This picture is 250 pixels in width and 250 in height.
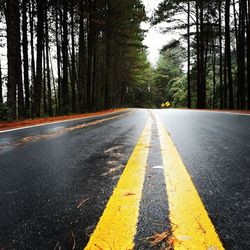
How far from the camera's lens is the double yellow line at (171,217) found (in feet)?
3.58

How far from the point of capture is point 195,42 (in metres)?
30.0

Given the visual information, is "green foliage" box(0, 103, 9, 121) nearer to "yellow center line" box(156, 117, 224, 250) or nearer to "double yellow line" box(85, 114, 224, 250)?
"double yellow line" box(85, 114, 224, 250)

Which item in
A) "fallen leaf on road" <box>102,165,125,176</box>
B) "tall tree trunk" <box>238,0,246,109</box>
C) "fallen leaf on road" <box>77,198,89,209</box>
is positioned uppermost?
"tall tree trunk" <box>238,0,246,109</box>

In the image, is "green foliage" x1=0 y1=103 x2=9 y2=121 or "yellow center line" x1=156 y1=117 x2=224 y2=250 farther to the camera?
"green foliage" x1=0 y1=103 x2=9 y2=121

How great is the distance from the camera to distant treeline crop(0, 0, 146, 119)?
43.4 ft

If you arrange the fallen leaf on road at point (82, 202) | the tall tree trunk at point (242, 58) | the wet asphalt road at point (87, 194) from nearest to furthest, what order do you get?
the wet asphalt road at point (87, 194), the fallen leaf on road at point (82, 202), the tall tree trunk at point (242, 58)

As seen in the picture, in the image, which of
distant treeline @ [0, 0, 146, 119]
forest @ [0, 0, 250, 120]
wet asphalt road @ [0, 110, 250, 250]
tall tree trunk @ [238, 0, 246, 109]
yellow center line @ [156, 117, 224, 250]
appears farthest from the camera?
tall tree trunk @ [238, 0, 246, 109]

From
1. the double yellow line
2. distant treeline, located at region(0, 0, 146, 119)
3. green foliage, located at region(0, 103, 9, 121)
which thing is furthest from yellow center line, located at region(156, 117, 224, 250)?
distant treeline, located at region(0, 0, 146, 119)

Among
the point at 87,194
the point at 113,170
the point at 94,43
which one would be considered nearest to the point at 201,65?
the point at 94,43

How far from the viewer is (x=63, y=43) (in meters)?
19.0

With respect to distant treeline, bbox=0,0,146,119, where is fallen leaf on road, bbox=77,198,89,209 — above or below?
below

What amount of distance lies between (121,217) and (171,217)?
0.24 meters

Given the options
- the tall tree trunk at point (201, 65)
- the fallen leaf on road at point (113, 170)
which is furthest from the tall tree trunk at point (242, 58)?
the fallen leaf on road at point (113, 170)

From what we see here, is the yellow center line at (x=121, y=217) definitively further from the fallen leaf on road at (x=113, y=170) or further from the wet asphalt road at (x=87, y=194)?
the fallen leaf on road at (x=113, y=170)
